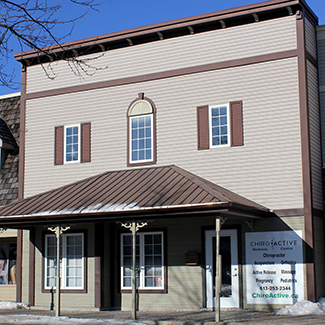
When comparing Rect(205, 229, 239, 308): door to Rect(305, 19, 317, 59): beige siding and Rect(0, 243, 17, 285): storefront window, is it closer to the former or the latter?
Rect(305, 19, 317, 59): beige siding

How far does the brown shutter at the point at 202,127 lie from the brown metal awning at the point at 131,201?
0.97 meters

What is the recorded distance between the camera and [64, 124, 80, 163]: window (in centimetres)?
1752

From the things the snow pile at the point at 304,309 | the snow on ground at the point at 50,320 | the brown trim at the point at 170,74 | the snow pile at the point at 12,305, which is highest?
the brown trim at the point at 170,74

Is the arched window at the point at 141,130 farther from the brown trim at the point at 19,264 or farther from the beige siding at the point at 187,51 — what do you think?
the brown trim at the point at 19,264

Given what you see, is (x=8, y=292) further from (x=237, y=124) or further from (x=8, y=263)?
(x=237, y=124)

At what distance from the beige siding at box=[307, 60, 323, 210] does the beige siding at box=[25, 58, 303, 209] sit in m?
0.52

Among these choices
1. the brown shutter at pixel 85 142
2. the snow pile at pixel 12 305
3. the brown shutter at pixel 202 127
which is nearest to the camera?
the brown shutter at pixel 202 127

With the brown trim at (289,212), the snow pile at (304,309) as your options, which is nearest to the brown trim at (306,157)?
the brown trim at (289,212)

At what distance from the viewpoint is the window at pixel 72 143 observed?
17.5 m

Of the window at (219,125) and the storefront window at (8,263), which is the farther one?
the storefront window at (8,263)

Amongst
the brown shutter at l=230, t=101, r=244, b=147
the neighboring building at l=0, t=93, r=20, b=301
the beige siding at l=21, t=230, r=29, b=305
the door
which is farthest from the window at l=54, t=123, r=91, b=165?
the door

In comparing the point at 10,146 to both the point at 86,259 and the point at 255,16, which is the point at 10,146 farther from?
the point at 255,16

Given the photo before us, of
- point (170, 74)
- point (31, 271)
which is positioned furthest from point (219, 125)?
point (31, 271)

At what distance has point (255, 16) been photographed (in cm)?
1509
